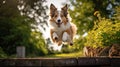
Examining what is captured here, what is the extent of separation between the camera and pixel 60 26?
10.3 metres

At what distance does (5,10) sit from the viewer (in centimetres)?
3206

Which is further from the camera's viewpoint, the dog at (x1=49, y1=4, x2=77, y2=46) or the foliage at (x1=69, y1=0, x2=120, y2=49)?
the foliage at (x1=69, y1=0, x2=120, y2=49)

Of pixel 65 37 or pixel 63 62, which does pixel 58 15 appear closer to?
pixel 65 37

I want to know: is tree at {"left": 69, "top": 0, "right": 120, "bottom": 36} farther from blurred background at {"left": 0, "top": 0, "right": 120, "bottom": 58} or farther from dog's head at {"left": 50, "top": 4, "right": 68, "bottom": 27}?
dog's head at {"left": 50, "top": 4, "right": 68, "bottom": 27}

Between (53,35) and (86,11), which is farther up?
(86,11)

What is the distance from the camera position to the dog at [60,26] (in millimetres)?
10133

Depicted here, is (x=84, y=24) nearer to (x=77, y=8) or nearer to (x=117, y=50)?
(x=77, y=8)

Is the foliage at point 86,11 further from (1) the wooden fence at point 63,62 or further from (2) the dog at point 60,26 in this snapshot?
(1) the wooden fence at point 63,62

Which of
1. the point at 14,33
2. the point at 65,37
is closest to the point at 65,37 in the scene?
the point at 65,37

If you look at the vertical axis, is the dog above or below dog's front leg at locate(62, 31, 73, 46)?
above

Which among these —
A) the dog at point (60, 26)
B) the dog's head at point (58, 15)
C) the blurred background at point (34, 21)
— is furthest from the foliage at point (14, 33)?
the dog's head at point (58, 15)

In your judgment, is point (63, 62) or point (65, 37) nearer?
point (63, 62)

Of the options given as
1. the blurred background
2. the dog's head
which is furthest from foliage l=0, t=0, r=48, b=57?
the dog's head

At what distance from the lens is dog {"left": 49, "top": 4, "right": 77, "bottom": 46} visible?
10.1 m
